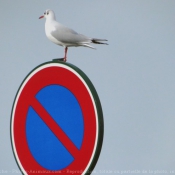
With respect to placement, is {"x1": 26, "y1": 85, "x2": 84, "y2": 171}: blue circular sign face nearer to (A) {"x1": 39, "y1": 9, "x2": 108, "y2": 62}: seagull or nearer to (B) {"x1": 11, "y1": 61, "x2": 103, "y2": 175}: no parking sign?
(B) {"x1": 11, "y1": 61, "x2": 103, "y2": 175}: no parking sign

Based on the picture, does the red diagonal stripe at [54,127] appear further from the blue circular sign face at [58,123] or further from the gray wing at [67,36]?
the gray wing at [67,36]

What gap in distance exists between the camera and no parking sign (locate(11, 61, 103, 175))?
233 cm

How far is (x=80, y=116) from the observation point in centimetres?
241

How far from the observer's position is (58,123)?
2.50 metres

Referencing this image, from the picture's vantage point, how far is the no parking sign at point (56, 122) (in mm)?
2330

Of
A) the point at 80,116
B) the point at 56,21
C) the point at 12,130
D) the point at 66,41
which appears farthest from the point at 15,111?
the point at 56,21

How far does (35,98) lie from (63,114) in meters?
0.26

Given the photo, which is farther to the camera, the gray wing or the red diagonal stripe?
the gray wing

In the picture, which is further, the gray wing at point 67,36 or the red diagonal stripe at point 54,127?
the gray wing at point 67,36

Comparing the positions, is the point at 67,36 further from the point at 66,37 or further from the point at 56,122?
the point at 56,122

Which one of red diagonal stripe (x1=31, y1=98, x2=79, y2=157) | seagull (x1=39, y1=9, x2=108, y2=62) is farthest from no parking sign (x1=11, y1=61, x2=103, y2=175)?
seagull (x1=39, y1=9, x2=108, y2=62)

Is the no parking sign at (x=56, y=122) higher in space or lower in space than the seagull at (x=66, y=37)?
lower

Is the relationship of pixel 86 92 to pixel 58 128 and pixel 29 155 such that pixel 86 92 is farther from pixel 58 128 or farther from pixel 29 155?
pixel 29 155

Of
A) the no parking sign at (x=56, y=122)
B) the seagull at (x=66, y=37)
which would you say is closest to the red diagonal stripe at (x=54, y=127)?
the no parking sign at (x=56, y=122)
